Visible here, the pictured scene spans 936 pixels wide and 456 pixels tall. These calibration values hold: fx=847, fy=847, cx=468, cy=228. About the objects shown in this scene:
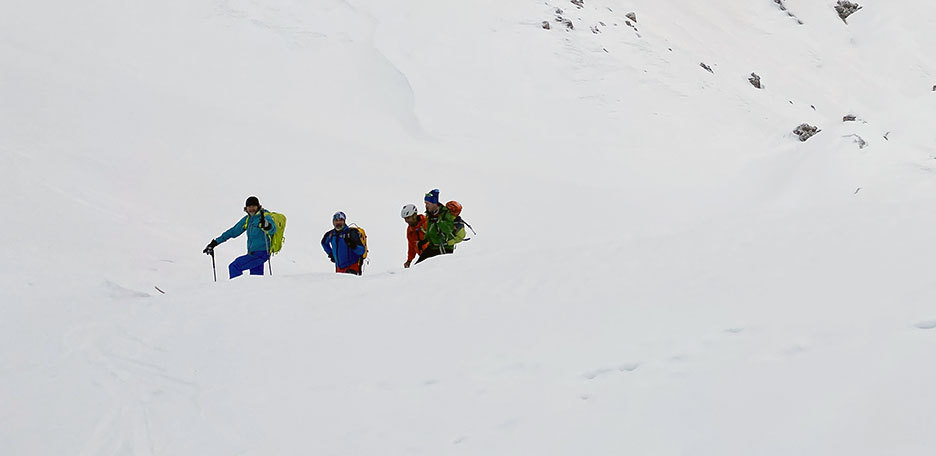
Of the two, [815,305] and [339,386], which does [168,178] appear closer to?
[339,386]

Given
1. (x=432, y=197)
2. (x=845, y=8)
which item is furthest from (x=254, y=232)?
(x=845, y=8)

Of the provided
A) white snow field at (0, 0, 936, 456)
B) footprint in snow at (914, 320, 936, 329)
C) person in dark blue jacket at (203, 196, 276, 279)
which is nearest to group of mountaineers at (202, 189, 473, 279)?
person in dark blue jacket at (203, 196, 276, 279)

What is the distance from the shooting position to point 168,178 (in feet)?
49.0

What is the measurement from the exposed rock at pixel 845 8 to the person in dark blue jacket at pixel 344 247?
120 ft

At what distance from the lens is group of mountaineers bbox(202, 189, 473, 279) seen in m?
9.02

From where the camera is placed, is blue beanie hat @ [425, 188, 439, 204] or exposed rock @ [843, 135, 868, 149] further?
exposed rock @ [843, 135, 868, 149]

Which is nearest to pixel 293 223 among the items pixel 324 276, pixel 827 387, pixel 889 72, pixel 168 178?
pixel 168 178

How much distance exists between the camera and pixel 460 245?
1448cm

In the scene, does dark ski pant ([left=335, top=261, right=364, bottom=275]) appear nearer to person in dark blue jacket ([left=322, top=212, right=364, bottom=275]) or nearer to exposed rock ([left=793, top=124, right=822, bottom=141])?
person in dark blue jacket ([left=322, top=212, right=364, bottom=275])

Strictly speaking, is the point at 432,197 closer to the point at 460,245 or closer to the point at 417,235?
the point at 417,235

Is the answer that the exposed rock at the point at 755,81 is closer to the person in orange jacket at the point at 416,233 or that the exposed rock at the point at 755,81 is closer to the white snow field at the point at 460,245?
the white snow field at the point at 460,245

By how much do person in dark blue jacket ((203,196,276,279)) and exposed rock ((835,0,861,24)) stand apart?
36.8m

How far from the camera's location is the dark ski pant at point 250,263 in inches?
380

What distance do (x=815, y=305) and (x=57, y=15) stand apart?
67.7ft
